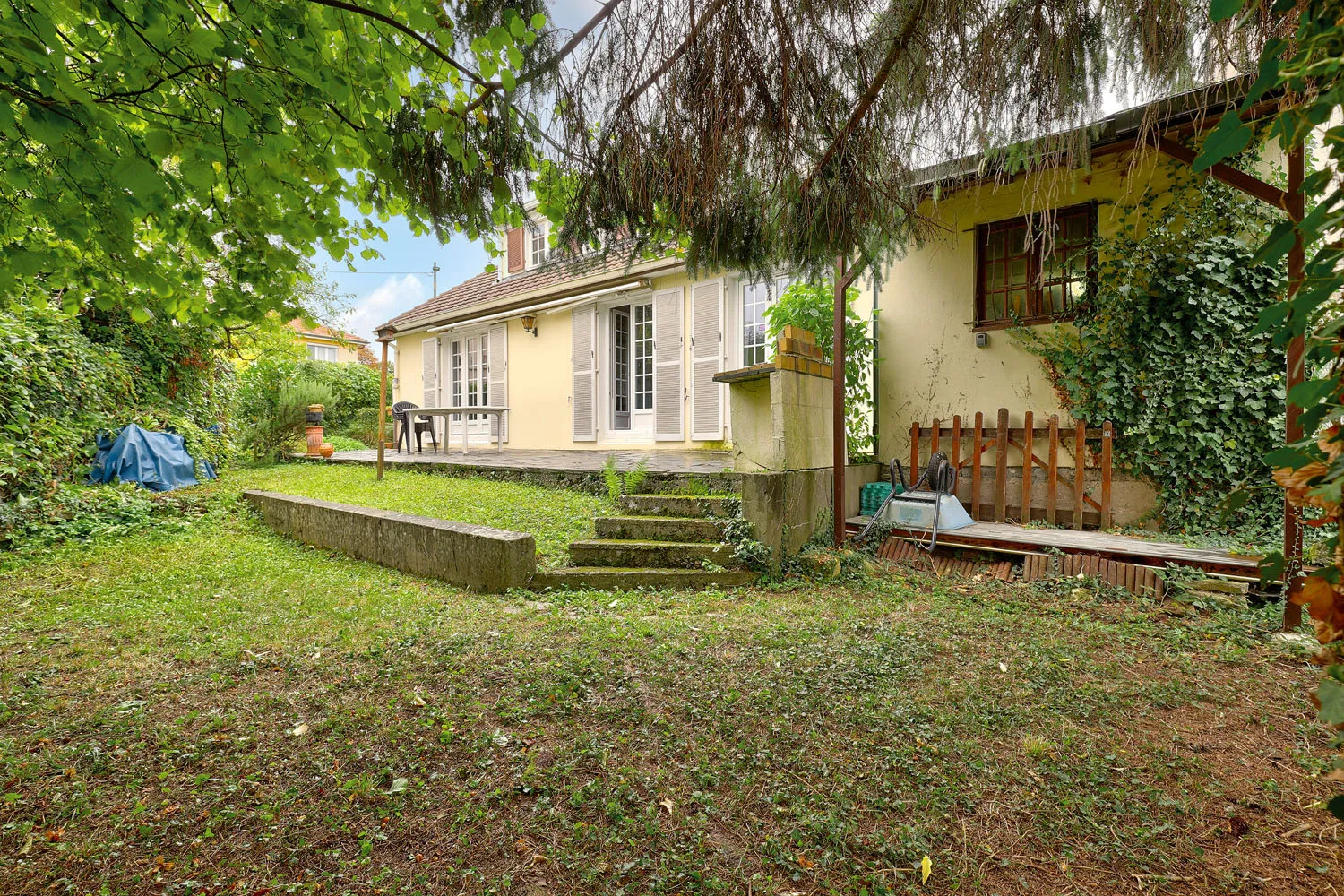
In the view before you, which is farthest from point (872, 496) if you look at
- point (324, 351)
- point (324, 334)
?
point (324, 351)

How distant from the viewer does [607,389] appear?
32.7ft

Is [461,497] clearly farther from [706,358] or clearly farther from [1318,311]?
[1318,311]

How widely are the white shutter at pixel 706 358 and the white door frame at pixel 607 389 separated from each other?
122 centimetres

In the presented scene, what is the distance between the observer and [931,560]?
5.21 meters

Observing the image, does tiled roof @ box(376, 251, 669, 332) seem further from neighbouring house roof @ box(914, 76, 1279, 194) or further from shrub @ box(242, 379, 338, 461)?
neighbouring house roof @ box(914, 76, 1279, 194)

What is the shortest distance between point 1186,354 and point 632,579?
4.76m

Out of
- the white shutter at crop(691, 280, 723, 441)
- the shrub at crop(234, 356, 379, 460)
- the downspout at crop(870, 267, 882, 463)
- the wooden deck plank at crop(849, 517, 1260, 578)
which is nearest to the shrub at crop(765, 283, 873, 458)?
the downspout at crop(870, 267, 882, 463)

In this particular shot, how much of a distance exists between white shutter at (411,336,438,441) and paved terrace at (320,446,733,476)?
1.86m

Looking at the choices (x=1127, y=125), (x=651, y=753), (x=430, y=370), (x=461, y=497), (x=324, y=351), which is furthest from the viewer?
(x=324, y=351)

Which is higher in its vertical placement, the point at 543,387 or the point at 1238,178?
the point at 1238,178

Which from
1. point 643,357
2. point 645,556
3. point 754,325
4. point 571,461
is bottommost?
point 645,556

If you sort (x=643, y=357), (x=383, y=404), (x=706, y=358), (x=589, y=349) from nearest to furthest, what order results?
(x=706, y=358)
(x=383, y=404)
(x=643, y=357)
(x=589, y=349)

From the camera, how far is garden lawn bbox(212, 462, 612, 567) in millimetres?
5344

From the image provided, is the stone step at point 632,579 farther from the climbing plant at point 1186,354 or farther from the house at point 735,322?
the climbing plant at point 1186,354
